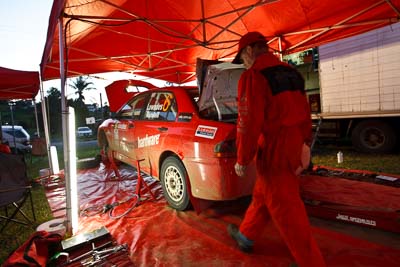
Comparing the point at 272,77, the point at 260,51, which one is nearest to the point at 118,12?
the point at 260,51

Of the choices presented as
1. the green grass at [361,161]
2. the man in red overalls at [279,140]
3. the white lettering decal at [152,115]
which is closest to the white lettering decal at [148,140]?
the white lettering decal at [152,115]

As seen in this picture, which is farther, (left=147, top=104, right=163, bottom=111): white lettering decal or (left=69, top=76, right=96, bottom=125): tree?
(left=69, top=76, right=96, bottom=125): tree

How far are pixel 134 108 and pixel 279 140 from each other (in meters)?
3.31

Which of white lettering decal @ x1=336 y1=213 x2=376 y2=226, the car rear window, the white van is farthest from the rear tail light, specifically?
the car rear window

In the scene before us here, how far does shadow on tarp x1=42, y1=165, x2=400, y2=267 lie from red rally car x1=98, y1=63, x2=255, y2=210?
1.26 feet

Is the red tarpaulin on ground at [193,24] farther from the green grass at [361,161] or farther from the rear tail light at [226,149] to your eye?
the green grass at [361,161]

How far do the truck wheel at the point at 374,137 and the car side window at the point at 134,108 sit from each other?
19.3 ft

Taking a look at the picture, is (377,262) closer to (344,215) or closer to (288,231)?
(344,215)

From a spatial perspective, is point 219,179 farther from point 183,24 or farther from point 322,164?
point 322,164

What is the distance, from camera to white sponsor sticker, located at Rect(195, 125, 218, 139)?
2916 mm

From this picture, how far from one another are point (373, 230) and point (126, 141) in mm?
3932

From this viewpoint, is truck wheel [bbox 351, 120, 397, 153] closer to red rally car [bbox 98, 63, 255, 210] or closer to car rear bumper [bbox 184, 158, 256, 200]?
Result: red rally car [bbox 98, 63, 255, 210]

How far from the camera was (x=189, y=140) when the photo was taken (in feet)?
10.4

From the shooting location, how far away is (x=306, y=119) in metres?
2.04
